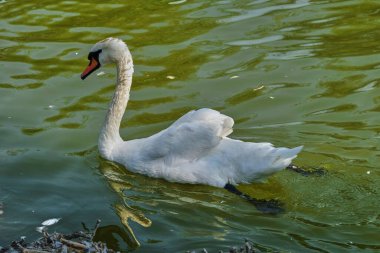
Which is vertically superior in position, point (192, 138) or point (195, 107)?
point (192, 138)

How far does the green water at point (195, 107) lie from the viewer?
727 cm

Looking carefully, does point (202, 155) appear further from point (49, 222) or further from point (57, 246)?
point (57, 246)

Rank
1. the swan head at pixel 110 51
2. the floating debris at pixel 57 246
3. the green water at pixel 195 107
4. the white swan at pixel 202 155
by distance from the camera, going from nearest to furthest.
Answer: the floating debris at pixel 57 246, the green water at pixel 195 107, the white swan at pixel 202 155, the swan head at pixel 110 51

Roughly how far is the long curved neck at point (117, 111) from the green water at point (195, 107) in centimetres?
25

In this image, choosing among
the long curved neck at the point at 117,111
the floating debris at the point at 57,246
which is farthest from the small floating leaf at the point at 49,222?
the long curved neck at the point at 117,111

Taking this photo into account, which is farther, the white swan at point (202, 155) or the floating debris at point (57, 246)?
the white swan at point (202, 155)

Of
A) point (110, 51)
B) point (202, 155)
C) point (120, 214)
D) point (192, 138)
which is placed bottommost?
point (120, 214)

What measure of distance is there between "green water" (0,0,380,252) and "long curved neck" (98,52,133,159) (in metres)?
0.25

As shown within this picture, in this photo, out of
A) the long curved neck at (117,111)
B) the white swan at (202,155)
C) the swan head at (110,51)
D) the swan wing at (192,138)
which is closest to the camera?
the white swan at (202,155)

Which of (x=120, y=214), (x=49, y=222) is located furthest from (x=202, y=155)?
(x=49, y=222)

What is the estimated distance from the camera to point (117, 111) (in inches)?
359

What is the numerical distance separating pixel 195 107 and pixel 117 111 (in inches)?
53.3

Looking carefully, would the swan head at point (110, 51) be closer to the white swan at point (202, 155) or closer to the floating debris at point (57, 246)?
the white swan at point (202, 155)

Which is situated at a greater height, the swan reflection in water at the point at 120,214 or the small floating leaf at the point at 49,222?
the small floating leaf at the point at 49,222
